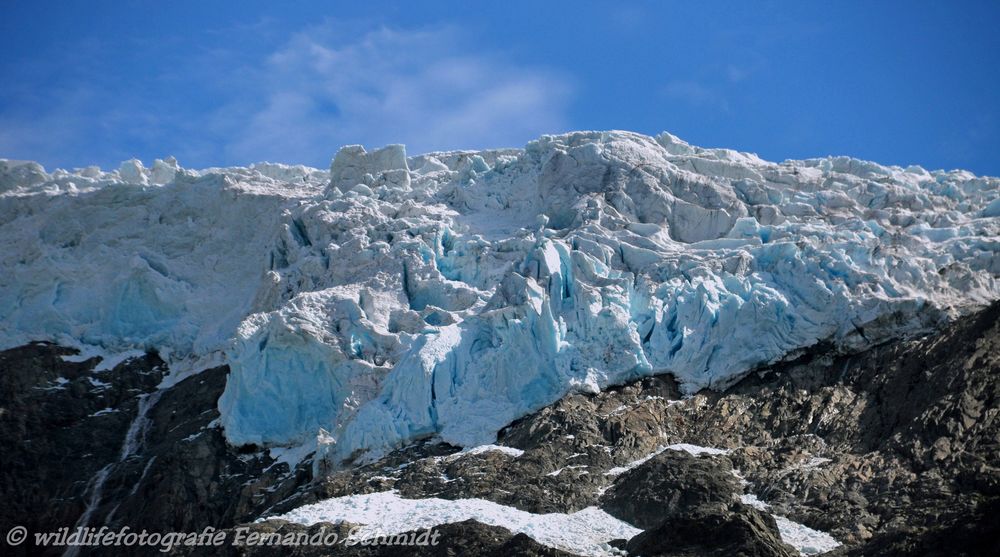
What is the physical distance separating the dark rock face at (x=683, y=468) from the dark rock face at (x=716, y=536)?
50mm

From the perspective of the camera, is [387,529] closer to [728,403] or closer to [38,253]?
[728,403]

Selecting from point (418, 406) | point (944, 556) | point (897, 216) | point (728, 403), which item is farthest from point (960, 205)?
point (944, 556)

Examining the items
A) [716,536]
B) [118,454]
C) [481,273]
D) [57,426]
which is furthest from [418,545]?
[57,426]

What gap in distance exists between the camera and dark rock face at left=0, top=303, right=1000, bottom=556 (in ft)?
109

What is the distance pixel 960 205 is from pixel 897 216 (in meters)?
4.03

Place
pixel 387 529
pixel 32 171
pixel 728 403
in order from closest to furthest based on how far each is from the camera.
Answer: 1. pixel 387 529
2. pixel 728 403
3. pixel 32 171

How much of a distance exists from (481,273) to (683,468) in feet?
62.4

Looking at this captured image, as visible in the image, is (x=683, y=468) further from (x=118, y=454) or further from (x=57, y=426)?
(x=57, y=426)

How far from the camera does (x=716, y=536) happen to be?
104ft

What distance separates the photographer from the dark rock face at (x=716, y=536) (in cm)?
3109

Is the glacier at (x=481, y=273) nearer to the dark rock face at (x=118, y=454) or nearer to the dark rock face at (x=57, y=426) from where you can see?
the dark rock face at (x=118, y=454)

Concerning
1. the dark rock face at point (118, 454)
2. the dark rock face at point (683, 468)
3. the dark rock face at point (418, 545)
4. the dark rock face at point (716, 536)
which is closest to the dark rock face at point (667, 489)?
the dark rock face at point (683, 468)

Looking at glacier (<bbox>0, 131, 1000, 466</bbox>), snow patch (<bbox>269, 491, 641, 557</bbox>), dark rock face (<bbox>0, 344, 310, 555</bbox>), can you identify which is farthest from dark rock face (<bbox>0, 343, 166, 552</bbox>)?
snow patch (<bbox>269, 491, 641, 557</bbox>)

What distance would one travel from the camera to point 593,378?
4512 cm
